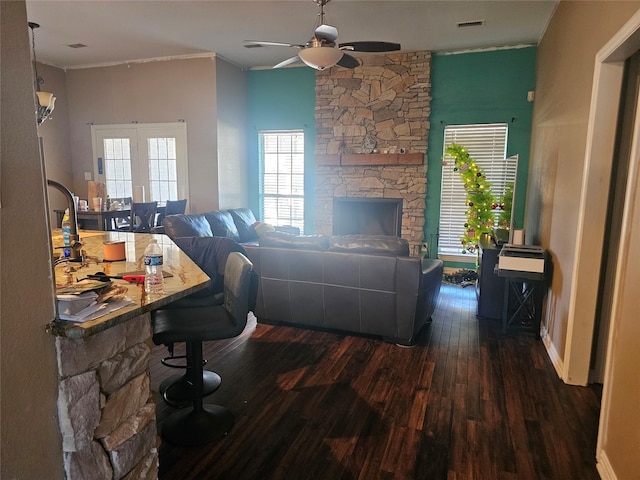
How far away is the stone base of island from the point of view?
126 cm

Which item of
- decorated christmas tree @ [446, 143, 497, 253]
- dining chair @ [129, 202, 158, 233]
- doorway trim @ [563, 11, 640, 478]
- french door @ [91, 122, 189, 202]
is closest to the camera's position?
doorway trim @ [563, 11, 640, 478]

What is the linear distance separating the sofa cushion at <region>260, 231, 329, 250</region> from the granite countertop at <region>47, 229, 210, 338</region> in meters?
0.87

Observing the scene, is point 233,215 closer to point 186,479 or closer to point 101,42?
point 101,42

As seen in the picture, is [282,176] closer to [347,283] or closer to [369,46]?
[369,46]

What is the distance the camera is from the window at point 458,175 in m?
5.81

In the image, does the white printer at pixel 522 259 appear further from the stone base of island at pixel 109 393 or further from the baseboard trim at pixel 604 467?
the stone base of island at pixel 109 393

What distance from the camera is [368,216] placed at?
21.5 ft

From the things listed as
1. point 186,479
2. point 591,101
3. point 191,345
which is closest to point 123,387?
point 186,479

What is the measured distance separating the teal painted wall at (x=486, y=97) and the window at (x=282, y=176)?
7.20 ft

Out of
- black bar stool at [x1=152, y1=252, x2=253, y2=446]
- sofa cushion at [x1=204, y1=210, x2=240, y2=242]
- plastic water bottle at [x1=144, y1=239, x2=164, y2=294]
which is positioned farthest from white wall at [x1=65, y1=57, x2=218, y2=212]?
plastic water bottle at [x1=144, y1=239, x2=164, y2=294]

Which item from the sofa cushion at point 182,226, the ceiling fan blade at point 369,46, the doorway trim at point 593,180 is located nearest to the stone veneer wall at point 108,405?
the doorway trim at point 593,180

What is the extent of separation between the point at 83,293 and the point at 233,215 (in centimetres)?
496

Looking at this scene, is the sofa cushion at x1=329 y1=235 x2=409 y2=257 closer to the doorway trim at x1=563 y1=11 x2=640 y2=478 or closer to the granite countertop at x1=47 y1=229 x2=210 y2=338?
the doorway trim at x1=563 y1=11 x2=640 y2=478

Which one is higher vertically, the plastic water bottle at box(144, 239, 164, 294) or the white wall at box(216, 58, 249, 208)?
the white wall at box(216, 58, 249, 208)
